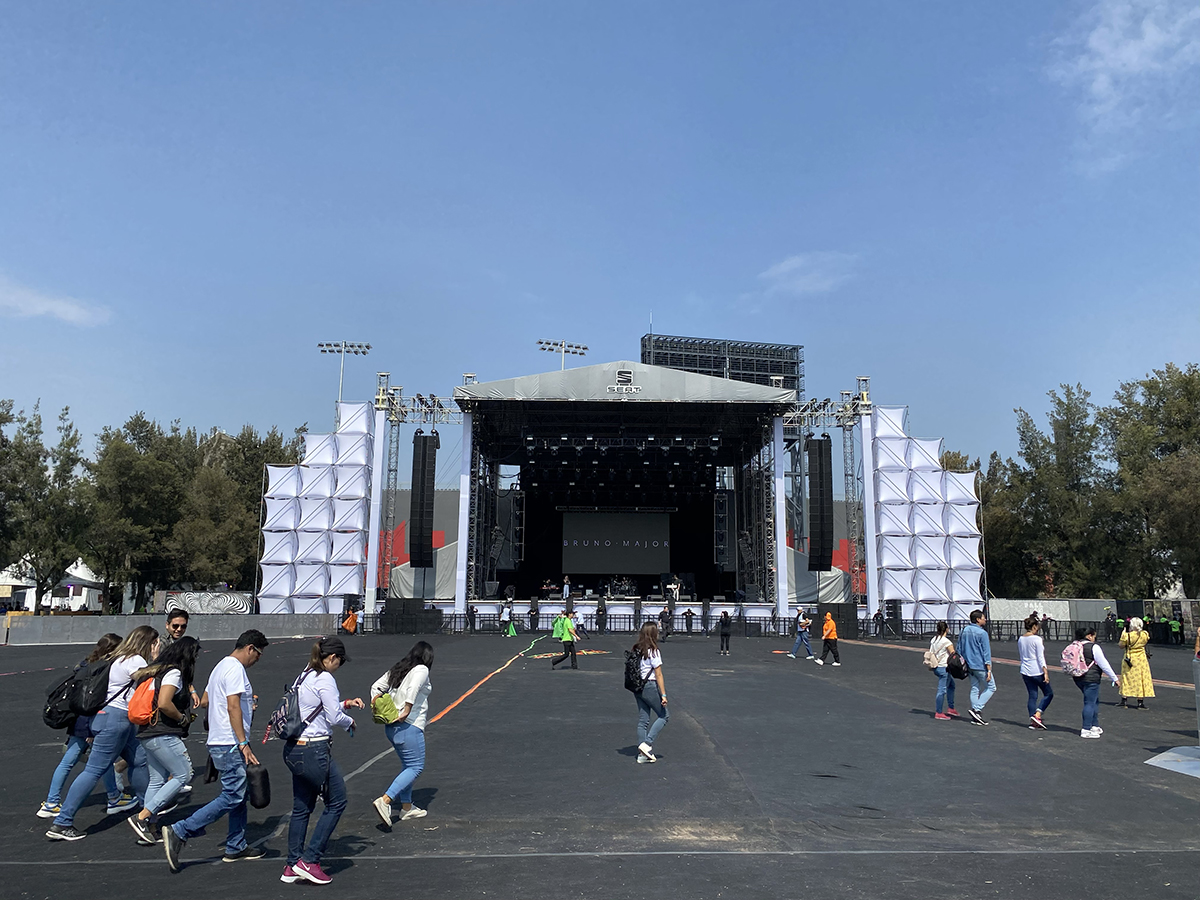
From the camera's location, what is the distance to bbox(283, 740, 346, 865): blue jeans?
542cm

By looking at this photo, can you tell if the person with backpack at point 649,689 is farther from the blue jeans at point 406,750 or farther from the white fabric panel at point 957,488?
the white fabric panel at point 957,488

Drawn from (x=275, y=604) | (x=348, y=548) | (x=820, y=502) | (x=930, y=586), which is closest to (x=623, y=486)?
(x=820, y=502)

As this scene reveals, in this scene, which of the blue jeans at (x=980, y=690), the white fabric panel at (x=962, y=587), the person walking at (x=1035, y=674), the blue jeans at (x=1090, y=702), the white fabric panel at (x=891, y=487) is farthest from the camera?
the white fabric panel at (x=891, y=487)

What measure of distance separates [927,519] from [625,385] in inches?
644

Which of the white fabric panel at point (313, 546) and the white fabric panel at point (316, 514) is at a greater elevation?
the white fabric panel at point (316, 514)

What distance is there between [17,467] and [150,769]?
4790 centimetres

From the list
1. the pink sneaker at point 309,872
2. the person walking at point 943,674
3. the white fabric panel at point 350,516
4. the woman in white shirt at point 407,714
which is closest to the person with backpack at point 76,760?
the woman in white shirt at point 407,714

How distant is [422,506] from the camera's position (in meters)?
40.4

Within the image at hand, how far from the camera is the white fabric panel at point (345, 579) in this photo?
41.3 m

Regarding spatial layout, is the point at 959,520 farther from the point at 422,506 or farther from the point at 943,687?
the point at 943,687

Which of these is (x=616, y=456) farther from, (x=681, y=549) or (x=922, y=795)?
(x=922, y=795)

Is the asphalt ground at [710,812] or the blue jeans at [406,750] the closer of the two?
the asphalt ground at [710,812]

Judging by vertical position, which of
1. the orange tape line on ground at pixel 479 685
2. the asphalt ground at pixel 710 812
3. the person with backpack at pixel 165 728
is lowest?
the orange tape line on ground at pixel 479 685

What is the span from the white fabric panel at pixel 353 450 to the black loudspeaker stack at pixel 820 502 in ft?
72.9
